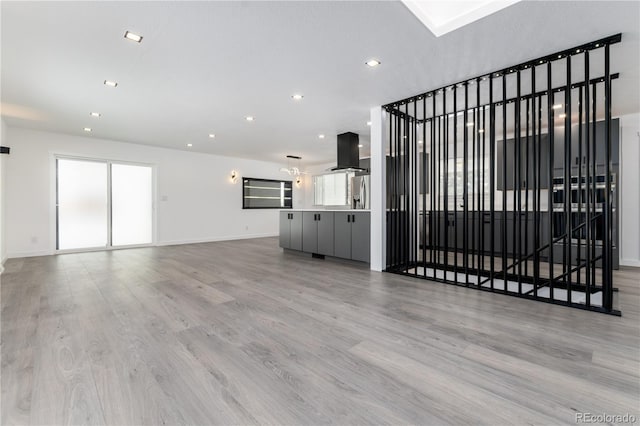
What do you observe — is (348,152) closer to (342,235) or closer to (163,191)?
(342,235)

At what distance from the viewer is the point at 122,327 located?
7.00 ft

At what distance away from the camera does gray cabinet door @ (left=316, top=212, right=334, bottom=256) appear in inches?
195

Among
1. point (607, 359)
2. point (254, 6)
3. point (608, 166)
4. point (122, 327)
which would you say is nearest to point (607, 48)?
point (608, 166)

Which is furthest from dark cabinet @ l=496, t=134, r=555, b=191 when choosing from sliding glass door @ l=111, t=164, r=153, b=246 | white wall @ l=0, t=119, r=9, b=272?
white wall @ l=0, t=119, r=9, b=272

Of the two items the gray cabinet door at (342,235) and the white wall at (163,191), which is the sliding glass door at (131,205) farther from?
the gray cabinet door at (342,235)

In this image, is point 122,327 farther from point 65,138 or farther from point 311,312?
point 65,138

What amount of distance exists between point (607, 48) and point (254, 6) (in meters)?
3.03

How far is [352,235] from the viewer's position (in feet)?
15.0

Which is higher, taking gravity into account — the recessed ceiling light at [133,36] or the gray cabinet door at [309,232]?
the recessed ceiling light at [133,36]

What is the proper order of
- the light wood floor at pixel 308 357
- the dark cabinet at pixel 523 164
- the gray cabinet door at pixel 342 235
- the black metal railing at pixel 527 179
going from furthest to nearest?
the dark cabinet at pixel 523 164 < the gray cabinet door at pixel 342 235 < the black metal railing at pixel 527 179 < the light wood floor at pixel 308 357

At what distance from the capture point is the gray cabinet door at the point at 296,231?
560cm

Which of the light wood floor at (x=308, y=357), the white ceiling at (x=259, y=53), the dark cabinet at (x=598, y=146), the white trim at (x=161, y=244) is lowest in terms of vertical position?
the light wood floor at (x=308, y=357)

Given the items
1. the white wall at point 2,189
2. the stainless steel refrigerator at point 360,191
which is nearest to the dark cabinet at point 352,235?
the stainless steel refrigerator at point 360,191

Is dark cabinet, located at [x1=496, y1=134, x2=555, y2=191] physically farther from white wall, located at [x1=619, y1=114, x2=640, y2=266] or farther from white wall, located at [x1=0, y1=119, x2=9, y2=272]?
white wall, located at [x1=0, y1=119, x2=9, y2=272]
